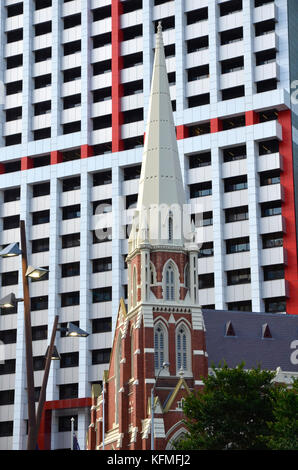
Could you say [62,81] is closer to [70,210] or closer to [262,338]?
[70,210]

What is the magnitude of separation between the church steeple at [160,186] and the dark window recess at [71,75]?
40504 millimetres

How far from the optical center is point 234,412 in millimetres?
56250

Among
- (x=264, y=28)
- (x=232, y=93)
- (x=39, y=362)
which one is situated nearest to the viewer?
(x=264, y=28)

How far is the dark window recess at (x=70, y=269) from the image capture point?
10850 centimetres

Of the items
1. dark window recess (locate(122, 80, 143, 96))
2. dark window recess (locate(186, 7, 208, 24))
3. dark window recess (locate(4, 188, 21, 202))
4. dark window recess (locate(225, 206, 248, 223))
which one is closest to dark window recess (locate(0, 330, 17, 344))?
dark window recess (locate(4, 188, 21, 202))

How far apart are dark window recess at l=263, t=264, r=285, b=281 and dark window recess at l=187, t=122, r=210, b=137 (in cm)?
1957

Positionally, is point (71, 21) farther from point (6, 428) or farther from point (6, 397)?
point (6, 428)

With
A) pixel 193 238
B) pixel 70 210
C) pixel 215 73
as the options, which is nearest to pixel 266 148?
pixel 215 73

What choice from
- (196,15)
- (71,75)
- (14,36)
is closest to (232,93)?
(196,15)

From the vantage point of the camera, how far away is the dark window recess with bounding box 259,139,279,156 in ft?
332

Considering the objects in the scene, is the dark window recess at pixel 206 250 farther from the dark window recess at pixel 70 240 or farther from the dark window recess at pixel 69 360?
the dark window recess at pixel 69 360

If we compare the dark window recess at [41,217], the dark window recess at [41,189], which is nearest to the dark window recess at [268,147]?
the dark window recess at [41,217]

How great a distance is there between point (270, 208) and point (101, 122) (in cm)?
2651

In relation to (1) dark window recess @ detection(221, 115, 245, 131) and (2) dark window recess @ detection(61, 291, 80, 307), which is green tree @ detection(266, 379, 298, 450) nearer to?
(1) dark window recess @ detection(221, 115, 245, 131)
